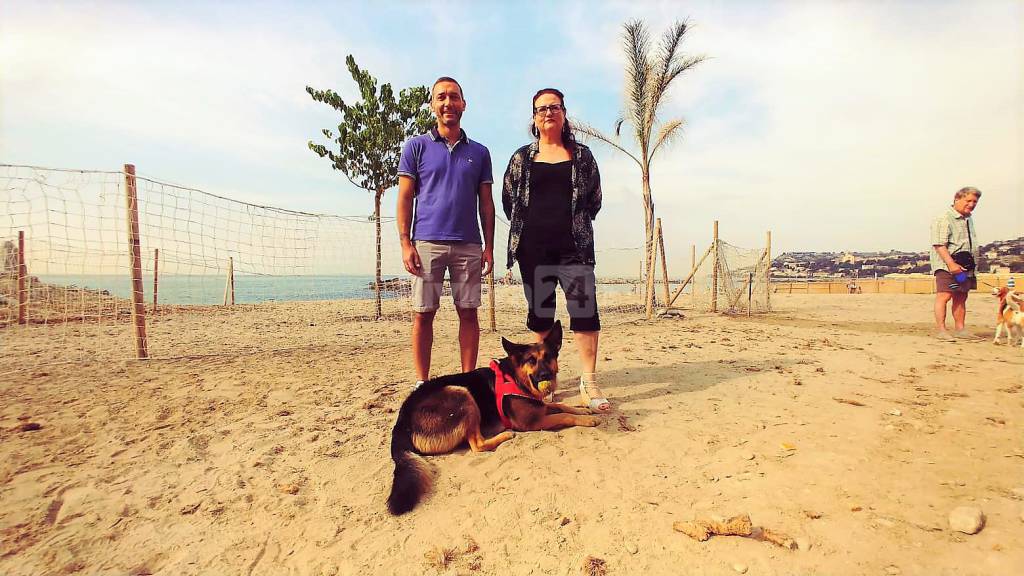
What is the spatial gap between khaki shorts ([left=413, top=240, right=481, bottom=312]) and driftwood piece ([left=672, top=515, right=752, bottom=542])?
80.8 inches

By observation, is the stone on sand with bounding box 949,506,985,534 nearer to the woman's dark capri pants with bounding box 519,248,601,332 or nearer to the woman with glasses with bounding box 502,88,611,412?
the woman with glasses with bounding box 502,88,611,412

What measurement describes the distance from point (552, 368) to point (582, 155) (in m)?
1.63

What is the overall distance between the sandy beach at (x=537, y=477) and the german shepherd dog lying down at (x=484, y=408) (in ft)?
0.37

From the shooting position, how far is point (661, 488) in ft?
6.81

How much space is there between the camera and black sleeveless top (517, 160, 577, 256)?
10.1 ft

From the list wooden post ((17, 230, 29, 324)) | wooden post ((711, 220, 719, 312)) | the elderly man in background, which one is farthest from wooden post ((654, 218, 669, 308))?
wooden post ((17, 230, 29, 324))

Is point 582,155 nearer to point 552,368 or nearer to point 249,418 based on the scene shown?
point 552,368

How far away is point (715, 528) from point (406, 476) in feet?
4.85

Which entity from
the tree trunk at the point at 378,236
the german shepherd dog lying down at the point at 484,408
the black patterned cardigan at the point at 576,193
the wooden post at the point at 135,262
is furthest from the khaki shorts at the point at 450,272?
the tree trunk at the point at 378,236

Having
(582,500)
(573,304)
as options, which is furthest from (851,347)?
(582,500)

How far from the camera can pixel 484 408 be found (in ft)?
9.11

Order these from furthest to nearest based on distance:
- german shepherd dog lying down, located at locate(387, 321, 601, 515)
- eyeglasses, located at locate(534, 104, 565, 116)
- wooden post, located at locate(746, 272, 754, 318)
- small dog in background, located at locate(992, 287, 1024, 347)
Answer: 1. wooden post, located at locate(746, 272, 754, 318)
2. small dog in background, located at locate(992, 287, 1024, 347)
3. eyeglasses, located at locate(534, 104, 565, 116)
4. german shepherd dog lying down, located at locate(387, 321, 601, 515)

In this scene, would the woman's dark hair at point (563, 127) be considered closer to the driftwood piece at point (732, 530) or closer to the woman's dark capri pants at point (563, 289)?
the woman's dark capri pants at point (563, 289)

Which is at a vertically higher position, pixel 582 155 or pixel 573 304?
pixel 582 155
